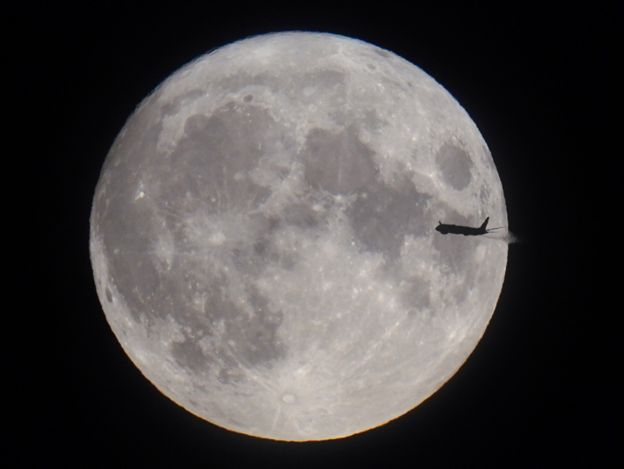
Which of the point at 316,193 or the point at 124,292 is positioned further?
the point at 124,292

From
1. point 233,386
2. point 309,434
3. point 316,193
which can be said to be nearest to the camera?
point 316,193

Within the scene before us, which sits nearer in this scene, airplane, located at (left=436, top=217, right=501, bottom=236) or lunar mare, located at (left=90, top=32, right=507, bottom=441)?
lunar mare, located at (left=90, top=32, right=507, bottom=441)

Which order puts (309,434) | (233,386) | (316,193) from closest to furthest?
1. (316,193)
2. (233,386)
3. (309,434)

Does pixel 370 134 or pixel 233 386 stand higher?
pixel 370 134

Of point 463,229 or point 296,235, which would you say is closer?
point 296,235

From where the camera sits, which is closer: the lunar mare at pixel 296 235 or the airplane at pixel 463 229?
the lunar mare at pixel 296 235

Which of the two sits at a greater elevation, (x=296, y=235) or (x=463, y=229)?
(x=463, y=229)

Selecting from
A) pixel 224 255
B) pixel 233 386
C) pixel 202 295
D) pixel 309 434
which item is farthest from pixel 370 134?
pixel 309 434

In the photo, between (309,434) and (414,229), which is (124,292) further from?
(414,229)
